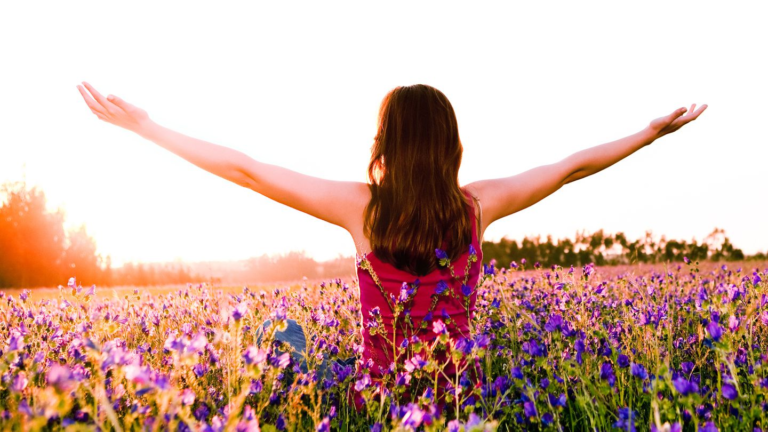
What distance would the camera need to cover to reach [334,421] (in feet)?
7.59

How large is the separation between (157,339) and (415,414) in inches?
110

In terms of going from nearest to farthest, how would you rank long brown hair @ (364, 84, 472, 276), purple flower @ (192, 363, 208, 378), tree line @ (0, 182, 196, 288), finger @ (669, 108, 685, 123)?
purple flower @ (192, 363, 208, 378), long brown hair @ (364, 84, 472, 276), finger @ (669, 108, 685, 123), tree line @ (0, 182, 196, 288)

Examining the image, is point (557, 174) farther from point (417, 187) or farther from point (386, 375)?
point (386, 375)

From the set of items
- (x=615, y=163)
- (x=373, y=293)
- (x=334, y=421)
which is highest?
(x=615, y=163)

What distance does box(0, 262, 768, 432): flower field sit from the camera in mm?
1492

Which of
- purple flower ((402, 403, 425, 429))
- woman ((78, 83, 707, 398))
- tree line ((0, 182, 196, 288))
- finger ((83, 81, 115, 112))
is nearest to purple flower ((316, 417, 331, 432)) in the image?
purple flower ((402, 403, 425, 429))

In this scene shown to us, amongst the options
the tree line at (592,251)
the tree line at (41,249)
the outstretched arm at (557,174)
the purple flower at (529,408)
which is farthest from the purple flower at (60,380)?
the tree line at (41,249)

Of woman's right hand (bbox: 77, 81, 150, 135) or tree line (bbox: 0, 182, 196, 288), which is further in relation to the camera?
tree line (bbox: 0, 182, 196, 288)

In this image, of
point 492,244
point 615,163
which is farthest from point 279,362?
point 492,244

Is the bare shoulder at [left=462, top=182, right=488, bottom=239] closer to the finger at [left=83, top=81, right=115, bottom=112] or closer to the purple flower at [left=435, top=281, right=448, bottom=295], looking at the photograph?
the purple flower at [left=435, top=281, right=448, bottom=295]

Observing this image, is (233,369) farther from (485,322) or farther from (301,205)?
(485,322)

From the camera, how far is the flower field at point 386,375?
149cm

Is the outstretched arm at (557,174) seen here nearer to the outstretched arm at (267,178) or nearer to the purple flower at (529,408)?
the outstretched arm at (267,178)

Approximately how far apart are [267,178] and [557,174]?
1.53 metres
